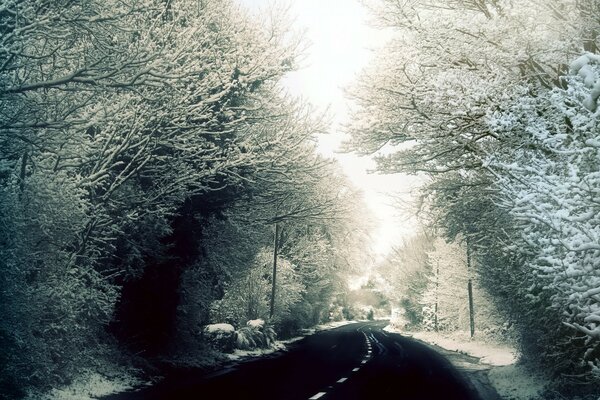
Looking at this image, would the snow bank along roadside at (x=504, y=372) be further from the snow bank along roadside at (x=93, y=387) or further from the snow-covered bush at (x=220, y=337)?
the snow-covered bush at (x=220, y=337)

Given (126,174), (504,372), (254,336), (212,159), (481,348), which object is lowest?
(481,348)

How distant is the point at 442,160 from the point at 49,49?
313 inches

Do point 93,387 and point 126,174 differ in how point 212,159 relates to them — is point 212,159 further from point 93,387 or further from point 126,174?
point 93,387

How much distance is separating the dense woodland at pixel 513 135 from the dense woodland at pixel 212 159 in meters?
0.04

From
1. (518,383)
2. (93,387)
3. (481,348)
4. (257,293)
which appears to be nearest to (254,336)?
(257,293)

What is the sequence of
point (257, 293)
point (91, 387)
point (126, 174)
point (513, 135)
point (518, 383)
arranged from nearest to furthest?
1. point (513, 135)
2. point (91, 387)
3. point (126, 174)
4. point (518, 383)
5. point (257, 293)

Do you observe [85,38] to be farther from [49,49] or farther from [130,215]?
[130,215]

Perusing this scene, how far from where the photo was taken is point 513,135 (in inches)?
303

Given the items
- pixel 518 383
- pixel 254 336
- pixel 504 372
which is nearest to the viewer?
pixel 518 383

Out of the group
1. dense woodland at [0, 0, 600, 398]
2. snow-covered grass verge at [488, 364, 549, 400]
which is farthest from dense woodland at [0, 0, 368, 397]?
snow-covered grass verge at [488, 364, 549, 400]

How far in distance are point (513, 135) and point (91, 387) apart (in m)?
8.39

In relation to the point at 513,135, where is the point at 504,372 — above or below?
below

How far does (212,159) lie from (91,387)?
4785 millimetres

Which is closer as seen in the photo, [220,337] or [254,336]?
[220,337]
